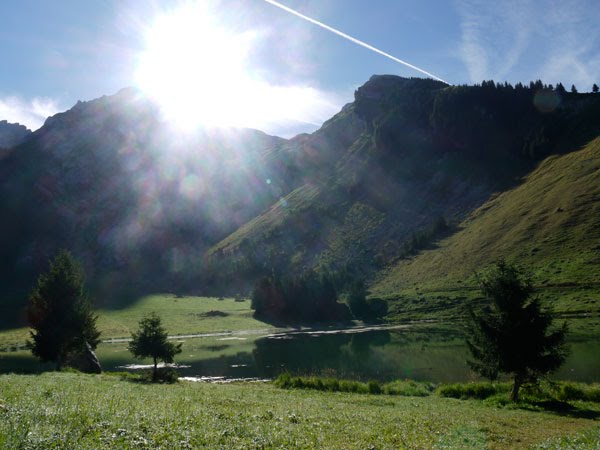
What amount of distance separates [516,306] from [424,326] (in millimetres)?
83358

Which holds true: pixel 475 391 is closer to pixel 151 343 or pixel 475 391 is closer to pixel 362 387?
pixel 362 387

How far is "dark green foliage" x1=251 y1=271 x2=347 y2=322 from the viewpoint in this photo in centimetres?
15512

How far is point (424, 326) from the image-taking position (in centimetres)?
11481

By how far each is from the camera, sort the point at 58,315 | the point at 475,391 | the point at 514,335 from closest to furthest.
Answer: the point at 514,335 < the point at 475,391 < the point at 58,315

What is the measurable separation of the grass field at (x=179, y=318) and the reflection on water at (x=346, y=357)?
23.9m

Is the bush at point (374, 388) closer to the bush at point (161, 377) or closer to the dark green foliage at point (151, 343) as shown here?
the bush at point (161, 377)

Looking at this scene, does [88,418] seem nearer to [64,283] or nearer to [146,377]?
[146,377]

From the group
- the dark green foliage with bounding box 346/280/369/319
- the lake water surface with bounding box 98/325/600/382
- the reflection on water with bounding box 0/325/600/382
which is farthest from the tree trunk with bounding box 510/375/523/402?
the dark green foliage with bounding box 346/280/369/319

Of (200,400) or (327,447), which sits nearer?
(327,447)

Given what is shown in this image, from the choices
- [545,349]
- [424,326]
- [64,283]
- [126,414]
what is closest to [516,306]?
[545,349]

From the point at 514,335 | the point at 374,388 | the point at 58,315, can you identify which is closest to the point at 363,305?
the point at 58,315

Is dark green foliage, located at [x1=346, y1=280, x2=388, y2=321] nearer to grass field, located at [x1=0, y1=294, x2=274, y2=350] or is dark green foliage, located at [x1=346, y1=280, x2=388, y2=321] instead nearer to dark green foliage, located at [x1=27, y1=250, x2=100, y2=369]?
grass field, located at [x1=0, y1=294, x2=274, y2=350]

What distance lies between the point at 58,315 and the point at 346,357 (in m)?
43.2

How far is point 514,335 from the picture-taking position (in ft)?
113
